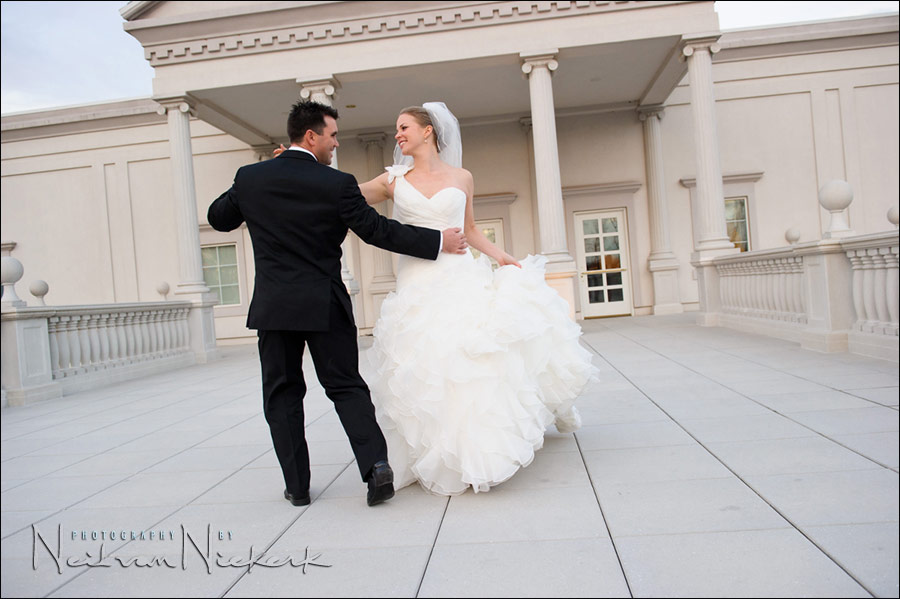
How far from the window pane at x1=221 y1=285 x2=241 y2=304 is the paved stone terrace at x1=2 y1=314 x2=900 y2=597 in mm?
11679

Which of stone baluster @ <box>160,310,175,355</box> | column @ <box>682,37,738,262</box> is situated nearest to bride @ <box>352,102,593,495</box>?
stone baluster @ <box>160,310,175,355</box>

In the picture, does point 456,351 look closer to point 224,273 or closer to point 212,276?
point 224,273

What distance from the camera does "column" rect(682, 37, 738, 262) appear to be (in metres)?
11.0

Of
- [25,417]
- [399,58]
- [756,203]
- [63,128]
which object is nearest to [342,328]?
[25,417]

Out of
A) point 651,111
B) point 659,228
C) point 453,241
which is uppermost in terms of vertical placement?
point 651,111

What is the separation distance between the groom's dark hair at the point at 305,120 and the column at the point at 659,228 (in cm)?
1278

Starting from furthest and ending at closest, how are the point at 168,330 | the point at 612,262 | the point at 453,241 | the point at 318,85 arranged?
the point at 612,262 < the point at 318,85 < the point at 168,330 < the point at 453,241

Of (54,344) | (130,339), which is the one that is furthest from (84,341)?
(130,339)

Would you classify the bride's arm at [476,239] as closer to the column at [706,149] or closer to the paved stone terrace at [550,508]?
the paved stone terrace at [550,508]

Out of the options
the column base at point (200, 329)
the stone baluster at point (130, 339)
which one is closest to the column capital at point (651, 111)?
the column base at point (200, 329)

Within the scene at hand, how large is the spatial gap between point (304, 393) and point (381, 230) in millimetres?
814

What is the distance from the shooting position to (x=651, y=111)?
48.2ft

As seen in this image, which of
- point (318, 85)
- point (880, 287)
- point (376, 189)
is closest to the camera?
point (376, 189)

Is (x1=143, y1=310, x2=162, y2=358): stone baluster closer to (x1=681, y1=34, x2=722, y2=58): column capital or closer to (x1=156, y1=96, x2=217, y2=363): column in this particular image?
(x1=156, y1=96, x2=217, y2=363): column
